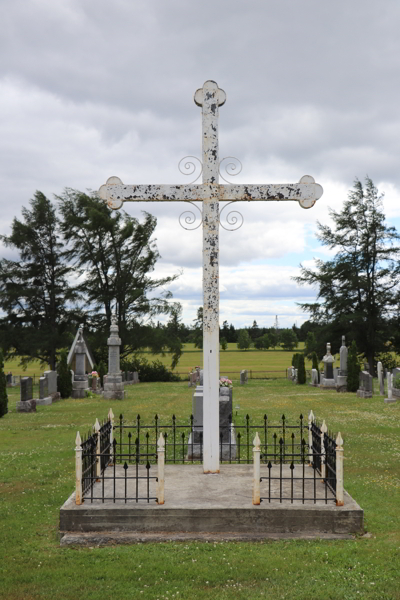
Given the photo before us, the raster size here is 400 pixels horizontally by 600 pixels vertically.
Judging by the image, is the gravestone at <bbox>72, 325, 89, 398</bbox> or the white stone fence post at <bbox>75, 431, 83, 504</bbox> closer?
the white stone fence post at <bbox>75, 431, 83, 504</bbox>

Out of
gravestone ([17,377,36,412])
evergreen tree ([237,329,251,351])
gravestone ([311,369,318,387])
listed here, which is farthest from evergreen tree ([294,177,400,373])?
evergreen tree ([237,329,251,351])

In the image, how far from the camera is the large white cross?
25.3 ft

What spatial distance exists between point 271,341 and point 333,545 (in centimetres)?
9284

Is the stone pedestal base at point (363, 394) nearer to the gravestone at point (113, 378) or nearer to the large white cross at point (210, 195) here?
the gravestone at point (113, 378)

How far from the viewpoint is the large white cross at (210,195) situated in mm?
7719

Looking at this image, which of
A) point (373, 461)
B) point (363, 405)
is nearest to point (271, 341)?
point (363, 405)

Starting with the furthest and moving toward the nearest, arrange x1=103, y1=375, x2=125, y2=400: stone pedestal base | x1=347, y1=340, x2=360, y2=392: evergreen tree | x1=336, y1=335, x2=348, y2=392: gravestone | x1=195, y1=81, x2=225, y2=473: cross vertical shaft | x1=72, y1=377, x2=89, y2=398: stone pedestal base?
x1=336, y1=335, x2=348, y2=392: gravestone < x1=347, y1=340, x2=360, y2=392: evergreen tree < x1=72, y1=377, x2=89, y2=398: stone pedestal base < x1=103, y1=375, x2=125, y2=400: stone pedestal base < x1=195, y1=81, x2=225, y2=473: cross vertical shaft

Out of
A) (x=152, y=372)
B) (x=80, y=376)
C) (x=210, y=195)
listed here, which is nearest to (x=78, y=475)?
(x=210, y=195)

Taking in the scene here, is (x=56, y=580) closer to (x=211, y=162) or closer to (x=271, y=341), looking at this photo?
(x=211, y=162)

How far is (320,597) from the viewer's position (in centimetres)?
487

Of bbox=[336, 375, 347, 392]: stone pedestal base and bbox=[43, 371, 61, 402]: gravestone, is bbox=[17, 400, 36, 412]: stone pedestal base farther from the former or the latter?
bbox=[336, 375, 347, 392]: stone pedestal base

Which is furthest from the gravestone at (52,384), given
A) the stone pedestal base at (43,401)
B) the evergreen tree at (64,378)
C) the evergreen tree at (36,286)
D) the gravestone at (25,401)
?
the evergreen tree at (36,286)

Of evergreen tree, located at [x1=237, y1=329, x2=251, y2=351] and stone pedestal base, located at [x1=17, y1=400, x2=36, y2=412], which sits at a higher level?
evergreen tree, located at [x1=237, y1=329, x2=251, y2=351]

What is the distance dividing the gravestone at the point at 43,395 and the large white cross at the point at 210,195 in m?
17.4
